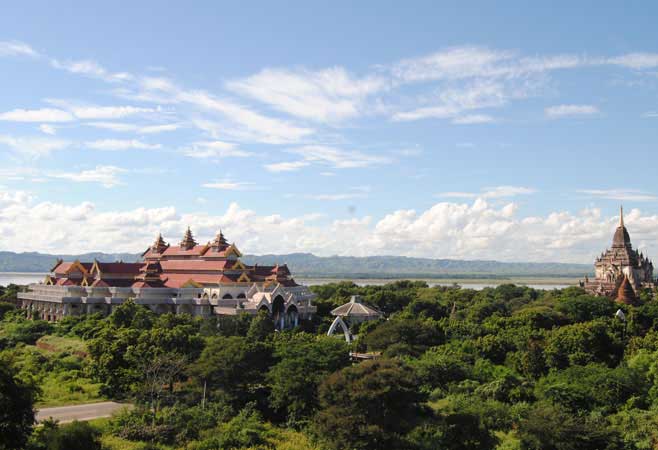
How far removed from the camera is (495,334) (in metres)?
50.4

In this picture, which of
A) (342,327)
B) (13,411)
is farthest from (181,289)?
(13,411)

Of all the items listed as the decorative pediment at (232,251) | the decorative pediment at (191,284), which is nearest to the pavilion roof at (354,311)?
the decorative pediment at (232,251)

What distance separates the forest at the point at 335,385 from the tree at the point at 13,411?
47 millimetres

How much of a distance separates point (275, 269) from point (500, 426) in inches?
1452

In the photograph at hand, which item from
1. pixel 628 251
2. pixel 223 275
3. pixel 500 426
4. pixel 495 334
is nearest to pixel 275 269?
pixel 223 275

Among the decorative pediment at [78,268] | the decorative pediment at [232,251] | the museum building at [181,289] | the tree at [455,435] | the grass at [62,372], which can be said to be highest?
the decorative pediment at [232,251]

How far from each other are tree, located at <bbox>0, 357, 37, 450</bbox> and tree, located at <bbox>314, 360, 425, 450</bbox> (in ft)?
38.3

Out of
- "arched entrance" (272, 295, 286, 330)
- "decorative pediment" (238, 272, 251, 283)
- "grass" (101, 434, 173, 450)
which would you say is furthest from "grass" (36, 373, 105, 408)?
"decorative pediment" (238, 272, 251, 283)

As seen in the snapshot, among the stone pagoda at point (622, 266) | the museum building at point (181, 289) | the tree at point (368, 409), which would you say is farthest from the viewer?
the stone pagoda at point (622, 266)

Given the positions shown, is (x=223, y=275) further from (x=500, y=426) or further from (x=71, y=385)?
(x=500, y=426)

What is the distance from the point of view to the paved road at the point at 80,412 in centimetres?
3101

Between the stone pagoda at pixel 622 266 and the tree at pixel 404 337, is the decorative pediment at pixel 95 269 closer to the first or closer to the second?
the tree at pixel 404 337

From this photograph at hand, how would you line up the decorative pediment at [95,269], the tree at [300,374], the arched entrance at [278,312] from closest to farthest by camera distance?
the tree at [300,374]
the arched entrance at [278,312]
the decorative pediment at [95,269]

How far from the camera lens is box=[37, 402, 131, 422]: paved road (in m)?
31.0
